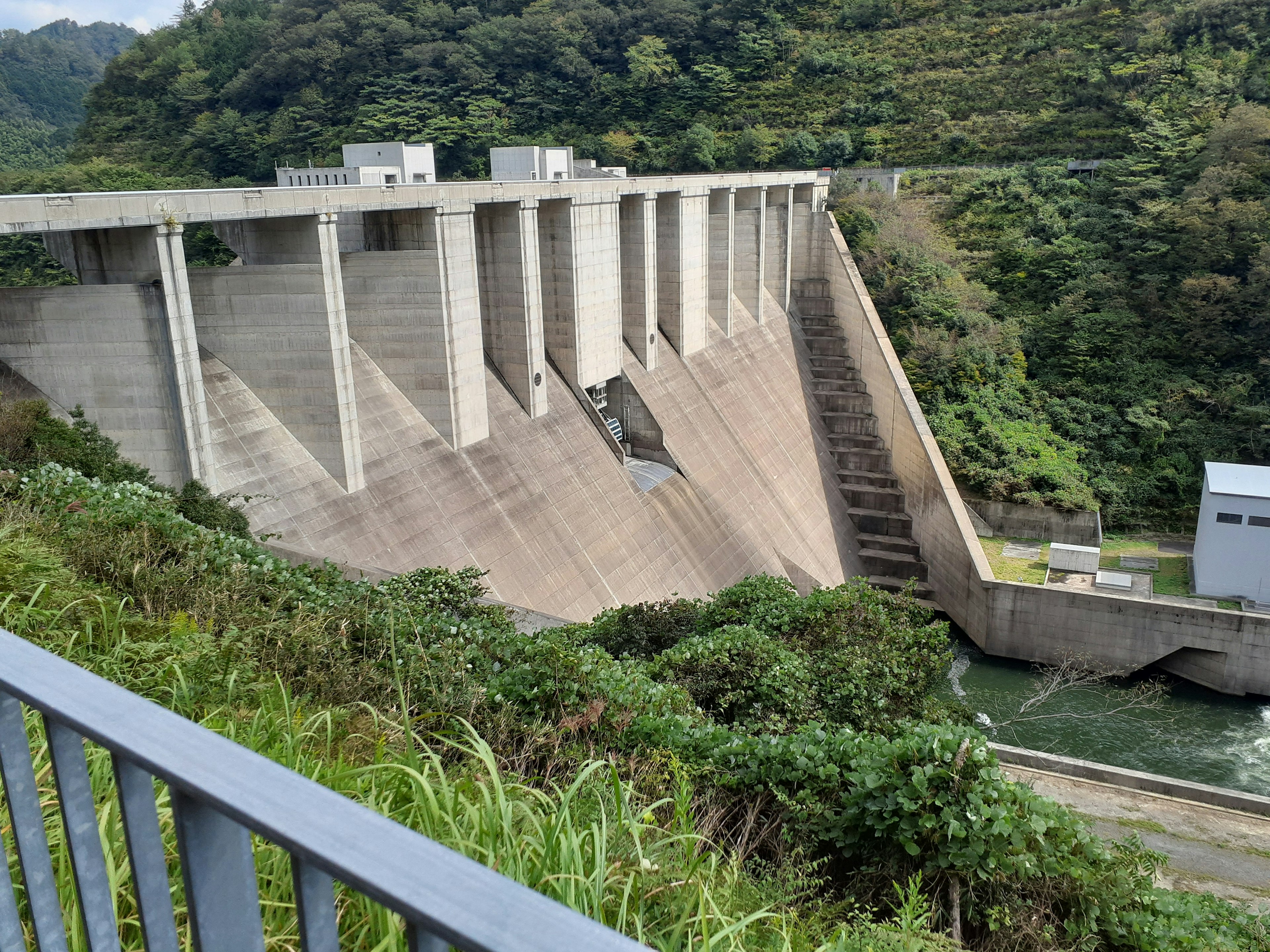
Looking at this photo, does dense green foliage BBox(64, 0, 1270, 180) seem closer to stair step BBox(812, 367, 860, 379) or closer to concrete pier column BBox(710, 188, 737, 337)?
stair step BBox(812, 367, 860, 379)

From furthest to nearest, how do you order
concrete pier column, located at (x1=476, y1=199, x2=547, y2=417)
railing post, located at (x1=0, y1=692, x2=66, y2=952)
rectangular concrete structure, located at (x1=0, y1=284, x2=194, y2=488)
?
1. concrete pier column, located at (x1=476, y1=199, x2=547, y2=417)
2. rectangular concrete structure, located at (x1=0, y1=284, x2=194, y2=488)
3. railing post, located at (x1=0, y1=692, x2=66, y2=952)

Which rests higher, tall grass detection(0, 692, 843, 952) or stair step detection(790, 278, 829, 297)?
tall grass detection(0, 692, 843, 952)

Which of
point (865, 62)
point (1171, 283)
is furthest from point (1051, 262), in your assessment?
point (865, 62)

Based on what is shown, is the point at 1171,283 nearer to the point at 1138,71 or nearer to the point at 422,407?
the point at 1138,71

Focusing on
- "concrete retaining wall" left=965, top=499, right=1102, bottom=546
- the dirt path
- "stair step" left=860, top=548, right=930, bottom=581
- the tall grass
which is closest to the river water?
"stair step" left=860, top=548, right=930, bottom=581

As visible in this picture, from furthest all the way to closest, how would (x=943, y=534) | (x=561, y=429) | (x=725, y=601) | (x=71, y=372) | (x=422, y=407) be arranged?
(x=943, y=534) < (x=561, y=429) < (x=422, y=407) < (x=725, y=601) < (x=71, y=372)

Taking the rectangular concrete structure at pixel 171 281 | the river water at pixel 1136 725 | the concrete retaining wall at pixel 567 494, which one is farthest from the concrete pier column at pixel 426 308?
the river water at pixel 1136 725

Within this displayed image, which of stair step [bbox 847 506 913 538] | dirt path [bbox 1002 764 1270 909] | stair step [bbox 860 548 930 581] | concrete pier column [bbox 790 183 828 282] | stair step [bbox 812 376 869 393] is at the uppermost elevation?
concrete pier column [bbox 790 183 828 282]
